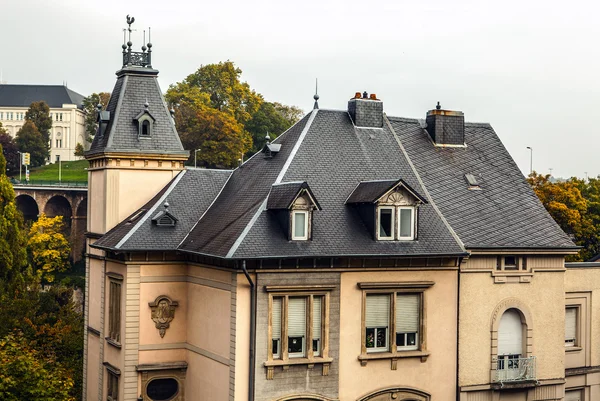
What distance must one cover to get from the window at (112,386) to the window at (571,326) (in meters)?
17.7

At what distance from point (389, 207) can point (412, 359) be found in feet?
17.6

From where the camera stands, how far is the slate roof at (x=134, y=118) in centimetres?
3691

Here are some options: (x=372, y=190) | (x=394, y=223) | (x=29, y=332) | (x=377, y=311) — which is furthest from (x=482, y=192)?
(x=29, y=332)

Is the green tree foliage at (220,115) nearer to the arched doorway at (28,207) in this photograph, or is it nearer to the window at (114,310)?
the arched doorway at (28,207)

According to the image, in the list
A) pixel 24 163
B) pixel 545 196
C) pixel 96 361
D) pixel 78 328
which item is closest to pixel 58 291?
pixel 78 328

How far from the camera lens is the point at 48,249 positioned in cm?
9431

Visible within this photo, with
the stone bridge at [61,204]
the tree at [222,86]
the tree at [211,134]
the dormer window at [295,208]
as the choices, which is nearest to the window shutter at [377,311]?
the dormer window at [295,208]

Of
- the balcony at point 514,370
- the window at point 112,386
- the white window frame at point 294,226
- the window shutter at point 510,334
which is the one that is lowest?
the window at point 112,386

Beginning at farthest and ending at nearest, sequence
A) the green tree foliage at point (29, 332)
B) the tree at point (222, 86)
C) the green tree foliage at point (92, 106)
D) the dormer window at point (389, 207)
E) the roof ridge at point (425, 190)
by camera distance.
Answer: the green tree foliage at point (92, 106) → the tree at point (222, 86) → the green tree foliage at point (29, 332) → the roof ridge at point (425, 190) → the dormer window at point (389, 207)

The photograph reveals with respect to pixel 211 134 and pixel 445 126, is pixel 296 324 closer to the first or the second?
pixel 445 126

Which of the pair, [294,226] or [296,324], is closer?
[294,226]

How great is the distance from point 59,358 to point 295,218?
70.7ft

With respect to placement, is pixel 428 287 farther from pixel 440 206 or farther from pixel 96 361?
pixel 96 361

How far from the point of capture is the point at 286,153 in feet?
110
